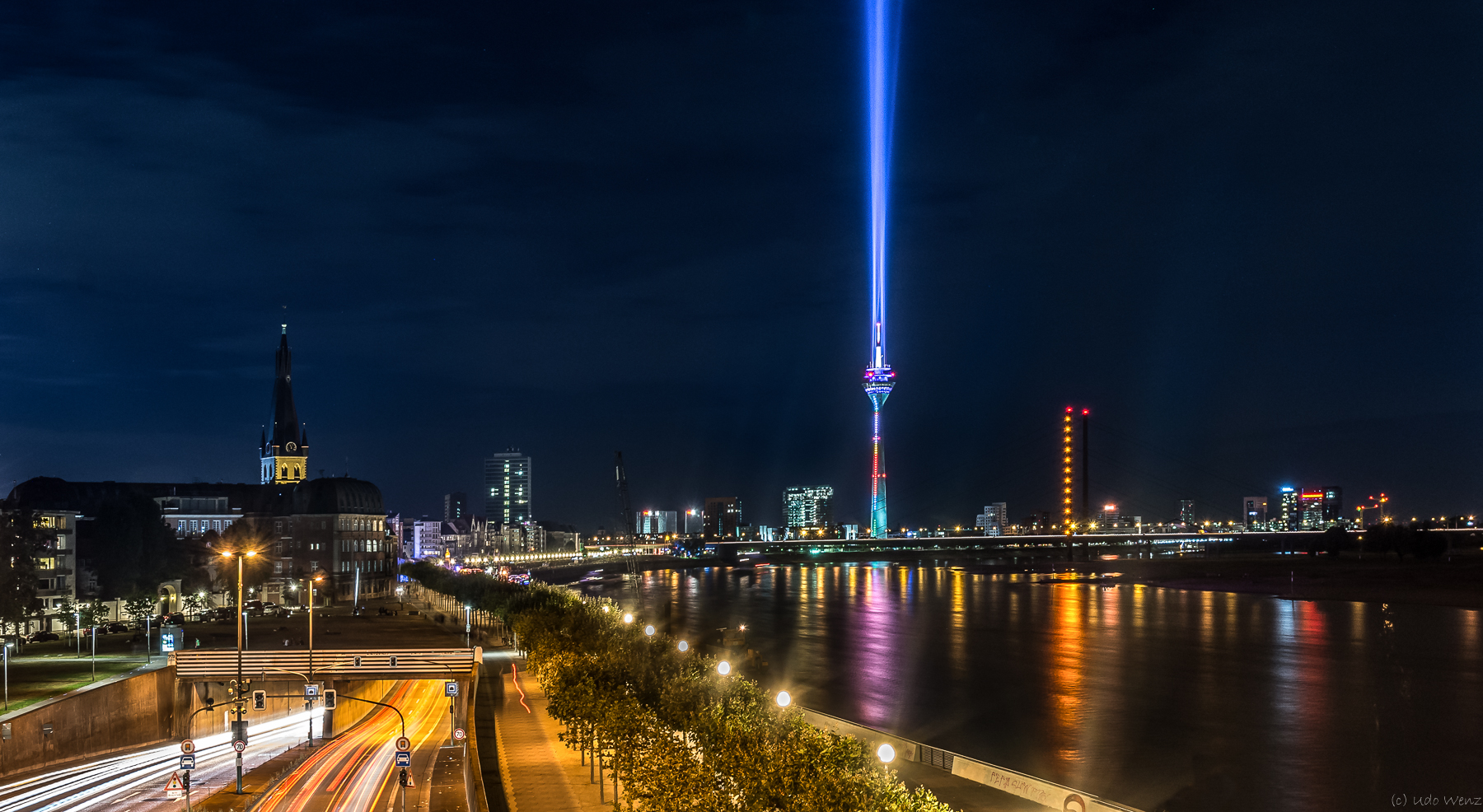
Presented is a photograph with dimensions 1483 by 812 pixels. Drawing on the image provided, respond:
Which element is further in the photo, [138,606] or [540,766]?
[138,606]

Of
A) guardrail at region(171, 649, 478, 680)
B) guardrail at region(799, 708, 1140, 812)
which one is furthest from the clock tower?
guardrail at region(799, 708, 1140, 812)

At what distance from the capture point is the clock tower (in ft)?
443

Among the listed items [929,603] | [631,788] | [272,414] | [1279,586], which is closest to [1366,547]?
[1279,586]

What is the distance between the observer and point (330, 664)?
4353 cm

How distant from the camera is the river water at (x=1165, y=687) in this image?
30.8 meters

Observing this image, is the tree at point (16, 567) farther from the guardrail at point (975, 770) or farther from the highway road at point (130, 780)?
the guardrail at point (975, 770)

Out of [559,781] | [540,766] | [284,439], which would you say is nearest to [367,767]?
[540,766]

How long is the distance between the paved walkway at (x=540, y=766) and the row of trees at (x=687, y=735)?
75 cm

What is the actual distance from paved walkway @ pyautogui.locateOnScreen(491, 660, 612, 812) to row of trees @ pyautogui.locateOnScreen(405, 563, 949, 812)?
29.6 inches

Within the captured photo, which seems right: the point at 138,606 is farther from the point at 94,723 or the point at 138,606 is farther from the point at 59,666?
the point at 94,723

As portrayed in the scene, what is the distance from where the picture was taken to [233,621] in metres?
69.6

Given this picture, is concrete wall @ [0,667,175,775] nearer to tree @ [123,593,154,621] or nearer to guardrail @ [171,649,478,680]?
guardrail @ [171,649,478,680]

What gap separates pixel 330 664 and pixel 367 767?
46.8 ft

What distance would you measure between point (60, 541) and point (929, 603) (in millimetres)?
56949
